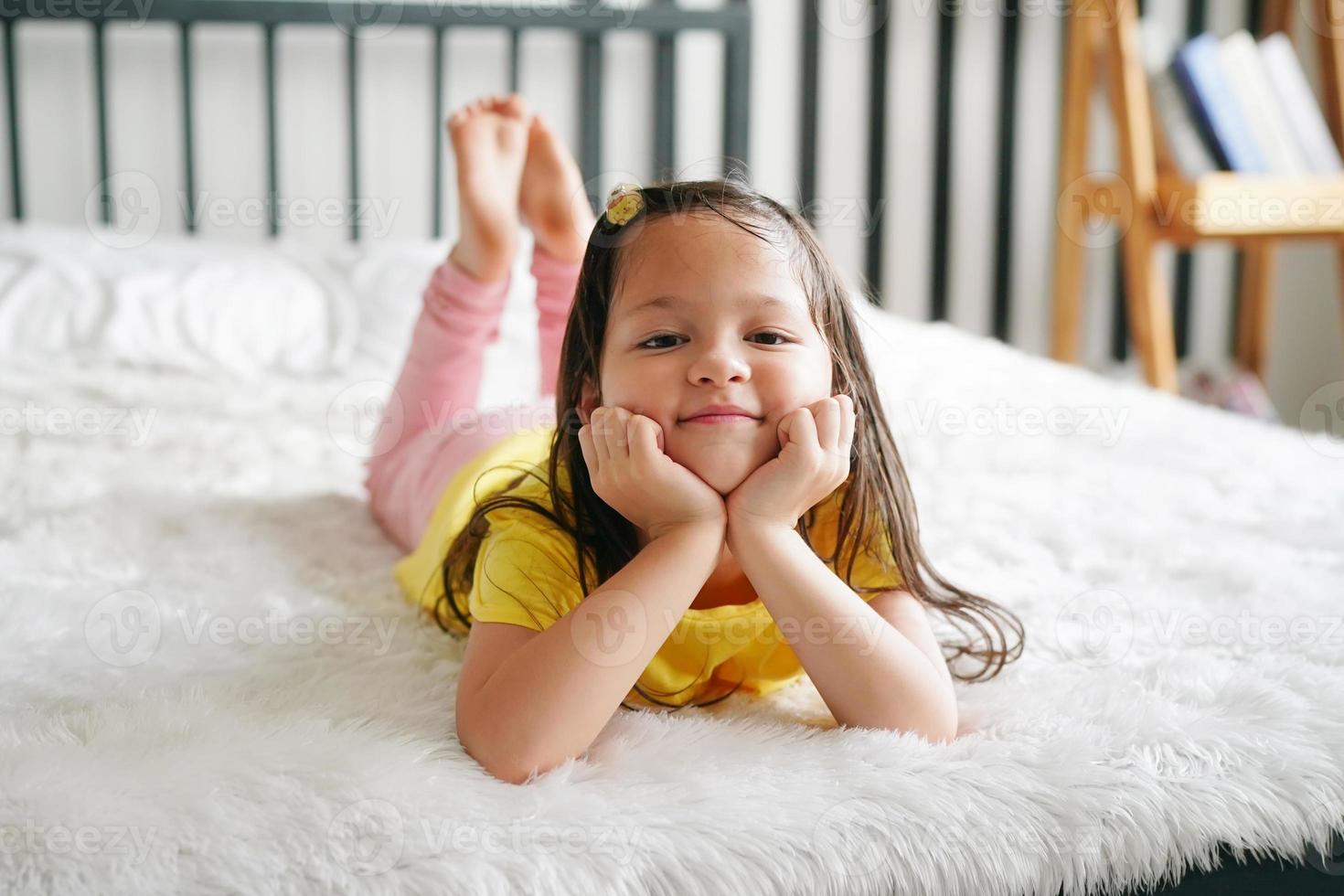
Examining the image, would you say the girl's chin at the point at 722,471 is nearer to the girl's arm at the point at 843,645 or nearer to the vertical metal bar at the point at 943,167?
the girl's arm at the point at 843,645

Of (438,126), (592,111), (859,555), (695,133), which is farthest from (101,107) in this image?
(859,555)

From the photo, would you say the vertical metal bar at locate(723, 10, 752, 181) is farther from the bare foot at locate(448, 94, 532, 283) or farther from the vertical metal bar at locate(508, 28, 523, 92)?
the bare foot at locate(448, 94, 532, 283)

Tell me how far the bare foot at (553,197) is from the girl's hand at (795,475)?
58 cm

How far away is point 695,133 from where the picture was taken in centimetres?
241

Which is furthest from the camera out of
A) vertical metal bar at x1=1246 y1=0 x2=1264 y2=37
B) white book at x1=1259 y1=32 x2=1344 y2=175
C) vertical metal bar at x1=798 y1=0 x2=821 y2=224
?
vertical metal bar at x1=1246 y1=0 x2=1264 y2=37

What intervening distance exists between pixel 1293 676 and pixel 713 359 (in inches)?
16.2

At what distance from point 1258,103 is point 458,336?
1.66 metres

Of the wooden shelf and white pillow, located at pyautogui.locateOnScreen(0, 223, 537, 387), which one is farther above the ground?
the wooden shelf

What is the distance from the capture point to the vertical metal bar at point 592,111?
86.3 inches

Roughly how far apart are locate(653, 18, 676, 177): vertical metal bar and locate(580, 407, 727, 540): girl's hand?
158 centimetres

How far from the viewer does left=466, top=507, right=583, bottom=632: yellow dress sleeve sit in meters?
0.71

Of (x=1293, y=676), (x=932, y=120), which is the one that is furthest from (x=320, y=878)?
(x=932, y=120)

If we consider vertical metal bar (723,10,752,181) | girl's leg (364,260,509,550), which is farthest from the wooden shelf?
girl's leg (364,260,509,550)

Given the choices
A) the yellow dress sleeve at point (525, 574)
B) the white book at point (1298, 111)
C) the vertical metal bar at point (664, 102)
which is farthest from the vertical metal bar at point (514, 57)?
the yellow dress sleeve at point (525, 574)
